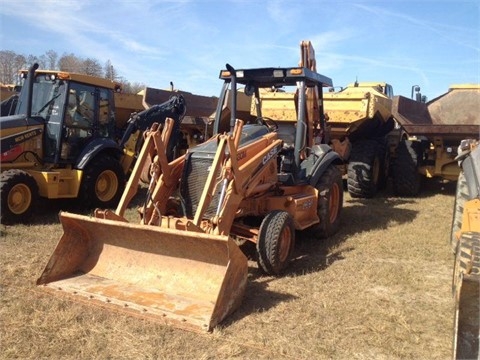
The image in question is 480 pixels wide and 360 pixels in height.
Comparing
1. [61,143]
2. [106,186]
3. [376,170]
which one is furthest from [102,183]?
[376,170]

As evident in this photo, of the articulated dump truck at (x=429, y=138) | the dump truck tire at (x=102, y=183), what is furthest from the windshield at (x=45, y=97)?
the articulated dump truck at (x=429, y=138)

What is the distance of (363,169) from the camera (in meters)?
8.87

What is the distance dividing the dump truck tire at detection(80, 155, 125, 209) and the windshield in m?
1.04

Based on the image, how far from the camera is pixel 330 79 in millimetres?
6609

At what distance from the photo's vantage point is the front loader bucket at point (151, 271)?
3584mm

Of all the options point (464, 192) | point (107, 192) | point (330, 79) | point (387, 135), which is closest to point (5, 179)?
point (107, 192)

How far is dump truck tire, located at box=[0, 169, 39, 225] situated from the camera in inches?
250

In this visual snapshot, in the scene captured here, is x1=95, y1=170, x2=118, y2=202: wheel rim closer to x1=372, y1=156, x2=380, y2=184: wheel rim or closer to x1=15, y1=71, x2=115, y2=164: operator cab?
x1=15, y1=71, x2=115, y2=164: operator cab

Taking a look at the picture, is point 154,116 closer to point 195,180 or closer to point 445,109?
point 195,180

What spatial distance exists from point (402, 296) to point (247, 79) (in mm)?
3357

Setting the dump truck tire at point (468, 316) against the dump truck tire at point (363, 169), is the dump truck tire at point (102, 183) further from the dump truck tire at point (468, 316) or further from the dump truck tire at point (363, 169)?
the dump truck tire at point (468, 316)

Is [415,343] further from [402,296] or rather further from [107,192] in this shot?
[107,192]

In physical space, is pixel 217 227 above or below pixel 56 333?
above

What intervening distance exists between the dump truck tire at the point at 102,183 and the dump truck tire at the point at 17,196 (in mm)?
875
